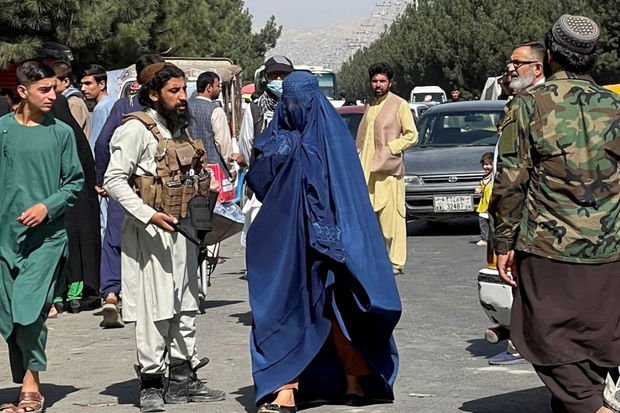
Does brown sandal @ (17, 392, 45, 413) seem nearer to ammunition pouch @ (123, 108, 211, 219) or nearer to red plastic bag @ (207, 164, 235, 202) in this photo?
ammunition pouch @ (123, 108, 211, 219)

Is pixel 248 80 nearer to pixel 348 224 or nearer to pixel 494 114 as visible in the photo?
pixel 494 114

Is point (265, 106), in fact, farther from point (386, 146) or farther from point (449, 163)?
point (449, 163)

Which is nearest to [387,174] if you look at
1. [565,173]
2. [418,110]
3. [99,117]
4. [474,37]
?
[99,117]

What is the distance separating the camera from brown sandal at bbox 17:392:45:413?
7.63 meters

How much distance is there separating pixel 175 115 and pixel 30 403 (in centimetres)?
168

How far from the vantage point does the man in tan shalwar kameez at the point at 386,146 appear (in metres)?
13.2

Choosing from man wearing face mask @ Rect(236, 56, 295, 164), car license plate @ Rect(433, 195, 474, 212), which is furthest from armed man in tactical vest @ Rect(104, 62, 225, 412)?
car license plate @ Rect(433, 195, 474, 212)

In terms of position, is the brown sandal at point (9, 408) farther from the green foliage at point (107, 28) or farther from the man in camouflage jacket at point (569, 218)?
the green foliage at point (107, 28)

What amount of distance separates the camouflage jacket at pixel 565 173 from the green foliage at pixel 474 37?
4997cm

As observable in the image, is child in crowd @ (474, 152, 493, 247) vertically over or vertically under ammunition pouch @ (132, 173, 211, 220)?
under

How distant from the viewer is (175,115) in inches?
305

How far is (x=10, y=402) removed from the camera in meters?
8.14

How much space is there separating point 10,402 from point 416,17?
9517 cm

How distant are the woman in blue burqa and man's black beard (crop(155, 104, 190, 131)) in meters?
0.51
